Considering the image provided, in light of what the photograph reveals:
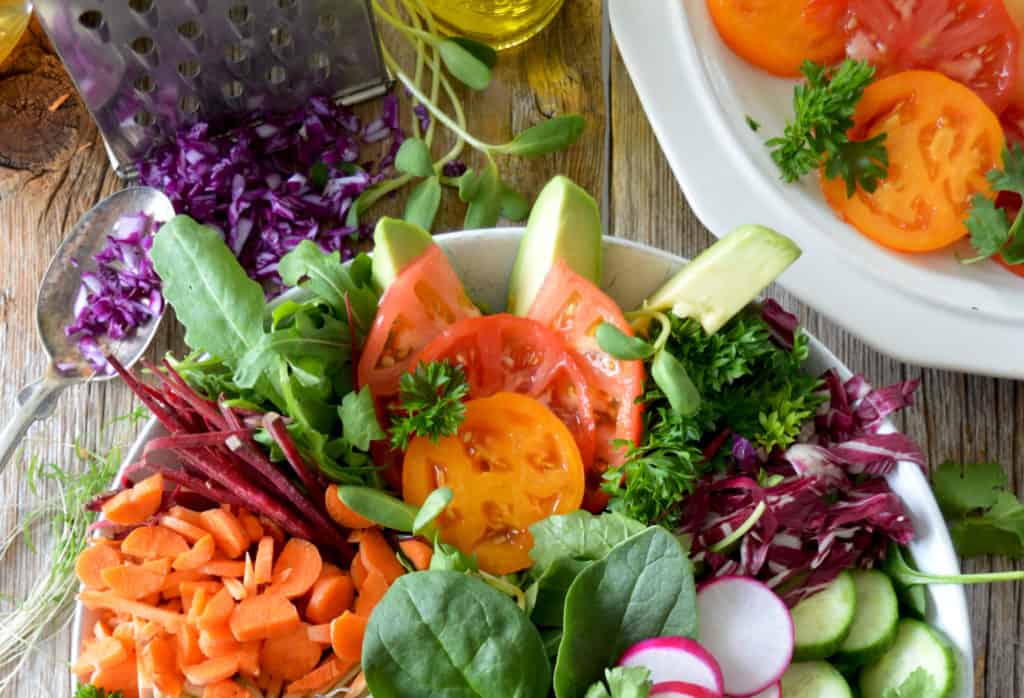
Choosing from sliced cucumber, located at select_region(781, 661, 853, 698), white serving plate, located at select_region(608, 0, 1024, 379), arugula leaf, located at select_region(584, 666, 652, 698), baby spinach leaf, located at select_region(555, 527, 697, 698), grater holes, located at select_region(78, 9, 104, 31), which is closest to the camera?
arugula leaf, located at select_region(584, 666, 652, 698)

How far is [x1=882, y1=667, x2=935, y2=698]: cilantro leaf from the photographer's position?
147cm

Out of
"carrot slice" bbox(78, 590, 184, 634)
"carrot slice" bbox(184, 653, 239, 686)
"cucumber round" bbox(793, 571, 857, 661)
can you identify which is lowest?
"cucumber round" bbox(793, 571, 857, 661)

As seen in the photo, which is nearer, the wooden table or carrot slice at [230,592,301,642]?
carrot slice at [230,592,301,642]

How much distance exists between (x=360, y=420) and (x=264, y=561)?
24 centimetres

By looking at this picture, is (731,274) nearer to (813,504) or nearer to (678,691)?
(813,504)

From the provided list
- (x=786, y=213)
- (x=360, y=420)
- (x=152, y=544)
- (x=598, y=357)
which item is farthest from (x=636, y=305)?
(x=152, y=544)

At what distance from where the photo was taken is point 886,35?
1822mm

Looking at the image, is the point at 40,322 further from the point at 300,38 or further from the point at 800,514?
the point at 800,514

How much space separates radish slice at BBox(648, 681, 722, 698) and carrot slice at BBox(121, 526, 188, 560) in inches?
26.9

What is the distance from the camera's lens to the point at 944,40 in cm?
182

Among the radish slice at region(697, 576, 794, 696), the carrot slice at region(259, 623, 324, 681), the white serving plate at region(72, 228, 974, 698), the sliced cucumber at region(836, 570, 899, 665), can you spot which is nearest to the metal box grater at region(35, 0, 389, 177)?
the white serving plate at region(72, 228, 974, 698)

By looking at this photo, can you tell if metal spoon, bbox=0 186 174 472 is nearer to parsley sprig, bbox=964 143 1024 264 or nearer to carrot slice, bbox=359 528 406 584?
carrot slice, bbox=359 528 406 584

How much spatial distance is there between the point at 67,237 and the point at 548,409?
0.99 metres

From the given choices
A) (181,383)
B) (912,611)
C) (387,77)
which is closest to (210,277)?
(181,383)
